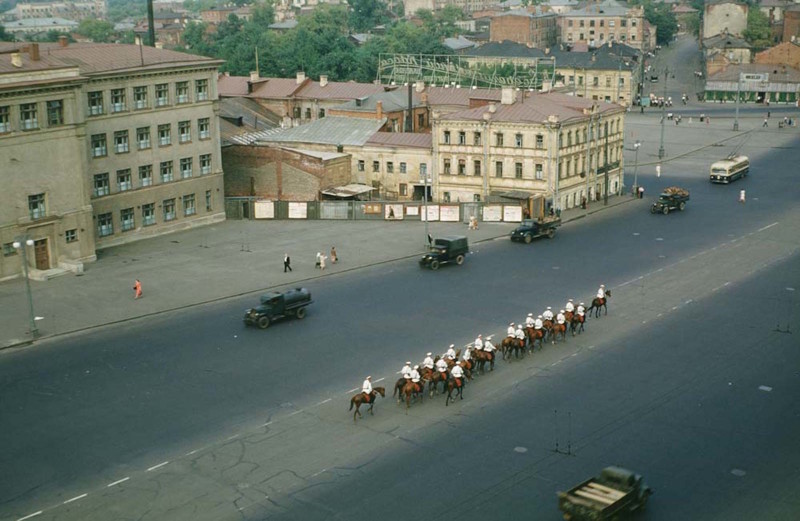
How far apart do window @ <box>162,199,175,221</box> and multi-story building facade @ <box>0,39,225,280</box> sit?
0.07 metres

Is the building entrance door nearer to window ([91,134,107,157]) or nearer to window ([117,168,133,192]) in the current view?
window ([91,134,107,157])

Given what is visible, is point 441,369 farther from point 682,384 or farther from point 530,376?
point 682,384

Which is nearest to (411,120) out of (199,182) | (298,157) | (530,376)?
(298,157)

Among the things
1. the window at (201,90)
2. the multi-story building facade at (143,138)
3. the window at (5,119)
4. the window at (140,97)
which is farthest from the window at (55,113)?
the window at (201,90)

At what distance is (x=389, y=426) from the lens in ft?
127

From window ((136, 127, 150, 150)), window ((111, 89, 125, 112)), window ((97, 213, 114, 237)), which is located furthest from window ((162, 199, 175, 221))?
window ((111, 89, 125, 112))

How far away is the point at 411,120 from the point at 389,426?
72.0m

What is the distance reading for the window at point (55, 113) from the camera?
64.9 meters

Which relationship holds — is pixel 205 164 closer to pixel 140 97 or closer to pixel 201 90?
pixel 201 90

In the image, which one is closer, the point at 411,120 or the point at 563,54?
the point at 411,120

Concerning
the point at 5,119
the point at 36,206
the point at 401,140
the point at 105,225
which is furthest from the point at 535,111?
the point at 5,119

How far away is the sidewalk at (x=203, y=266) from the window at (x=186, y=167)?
180 inches

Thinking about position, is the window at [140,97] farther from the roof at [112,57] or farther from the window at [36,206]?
the window at [36,206]

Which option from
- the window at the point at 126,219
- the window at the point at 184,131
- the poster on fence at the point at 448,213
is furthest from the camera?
the poster on fence at the point at 448,213
